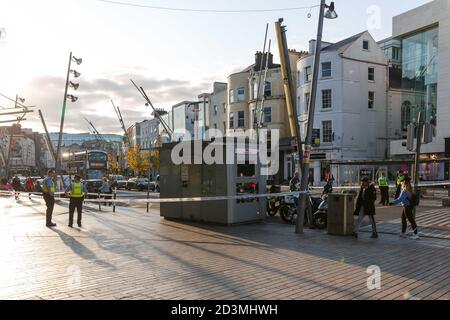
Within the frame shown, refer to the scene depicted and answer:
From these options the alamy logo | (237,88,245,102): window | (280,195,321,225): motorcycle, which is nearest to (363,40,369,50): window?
(237,88,245,102): window

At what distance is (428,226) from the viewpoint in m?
12.3

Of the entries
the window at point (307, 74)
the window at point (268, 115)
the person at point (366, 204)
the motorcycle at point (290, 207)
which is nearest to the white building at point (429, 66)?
the window at point (307, 74)

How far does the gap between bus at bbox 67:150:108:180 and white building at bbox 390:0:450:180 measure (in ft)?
84.3

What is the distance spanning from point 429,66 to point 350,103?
7474 millimetres

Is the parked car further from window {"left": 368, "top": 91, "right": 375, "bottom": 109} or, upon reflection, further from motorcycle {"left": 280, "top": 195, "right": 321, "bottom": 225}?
motorcycle {"left": 280, "top": 195, "right": 321, "bottom": 225}

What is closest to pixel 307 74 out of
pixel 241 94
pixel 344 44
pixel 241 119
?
pixel 344 44

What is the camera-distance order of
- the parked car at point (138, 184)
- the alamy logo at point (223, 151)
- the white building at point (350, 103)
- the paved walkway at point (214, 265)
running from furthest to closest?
the parked car at point (138, 184) → the white building at point (350, 103) → the alamy logo at point (223, 151) → the paved walkway at point (214, 265)

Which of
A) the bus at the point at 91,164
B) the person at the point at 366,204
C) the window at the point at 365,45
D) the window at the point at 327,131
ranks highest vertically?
the window at the point at 365,45

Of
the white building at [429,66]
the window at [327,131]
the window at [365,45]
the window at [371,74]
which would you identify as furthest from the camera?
the window at [371,74]

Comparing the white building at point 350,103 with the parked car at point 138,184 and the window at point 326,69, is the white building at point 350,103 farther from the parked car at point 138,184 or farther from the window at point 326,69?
the parked car at point 138,184

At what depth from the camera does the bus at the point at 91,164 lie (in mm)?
36469

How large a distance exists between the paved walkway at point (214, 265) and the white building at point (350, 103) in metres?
28.7

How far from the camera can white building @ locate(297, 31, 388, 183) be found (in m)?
38.7
